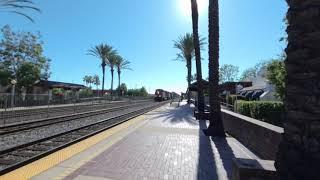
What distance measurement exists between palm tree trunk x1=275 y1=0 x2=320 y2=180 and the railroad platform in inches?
143

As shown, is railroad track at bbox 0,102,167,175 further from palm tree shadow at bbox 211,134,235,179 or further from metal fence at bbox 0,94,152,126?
metal fence at bbox 0,94,152,126

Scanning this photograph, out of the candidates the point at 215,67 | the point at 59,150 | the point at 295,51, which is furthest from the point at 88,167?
the point at 215,67

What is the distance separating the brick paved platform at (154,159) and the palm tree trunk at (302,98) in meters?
3.63

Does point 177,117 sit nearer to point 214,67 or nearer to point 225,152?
point 214,67

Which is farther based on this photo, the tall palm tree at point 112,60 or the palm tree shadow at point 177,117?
the tall palm tree at point 112,60

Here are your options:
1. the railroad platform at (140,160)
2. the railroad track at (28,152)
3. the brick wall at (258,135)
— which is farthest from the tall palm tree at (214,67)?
the railroad track at (28,152)

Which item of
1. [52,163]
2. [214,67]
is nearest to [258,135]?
[214,67]

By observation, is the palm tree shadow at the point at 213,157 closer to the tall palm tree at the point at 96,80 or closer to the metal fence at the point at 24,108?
the metal fence at the point at 24,108

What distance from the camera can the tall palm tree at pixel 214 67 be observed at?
49.9ft

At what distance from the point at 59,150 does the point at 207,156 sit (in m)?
4.41

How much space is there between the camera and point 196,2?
85.0ft

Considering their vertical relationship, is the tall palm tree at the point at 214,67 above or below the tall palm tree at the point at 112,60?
below

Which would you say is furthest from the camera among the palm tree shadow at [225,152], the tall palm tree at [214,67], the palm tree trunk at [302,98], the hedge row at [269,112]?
the hedge row at [269,112]

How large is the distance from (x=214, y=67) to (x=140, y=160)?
717cm
